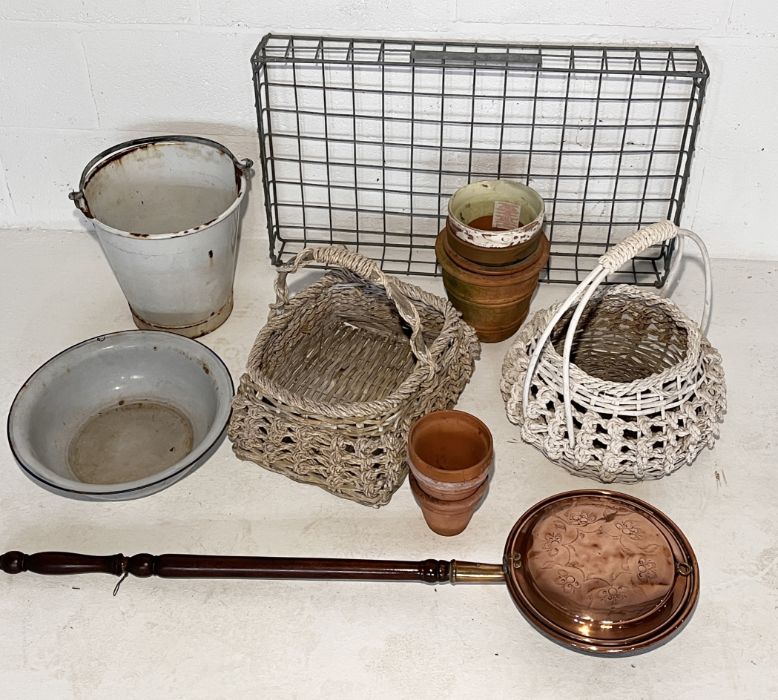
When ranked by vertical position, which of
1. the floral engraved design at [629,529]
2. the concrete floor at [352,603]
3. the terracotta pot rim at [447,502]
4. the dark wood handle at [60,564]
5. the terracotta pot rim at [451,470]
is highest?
the terracotta pot rim at [451,470]

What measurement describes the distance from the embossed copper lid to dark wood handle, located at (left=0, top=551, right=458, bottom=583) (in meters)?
0.11

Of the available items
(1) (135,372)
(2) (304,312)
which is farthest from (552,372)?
(1) (135,372)

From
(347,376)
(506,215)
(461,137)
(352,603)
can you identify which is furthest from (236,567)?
(461,137)

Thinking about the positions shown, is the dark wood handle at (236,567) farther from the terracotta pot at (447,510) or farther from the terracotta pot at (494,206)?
the terracotta pot at (494,206)

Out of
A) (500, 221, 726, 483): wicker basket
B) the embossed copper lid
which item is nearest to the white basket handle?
(500, 221, 726, 483): wicker basket

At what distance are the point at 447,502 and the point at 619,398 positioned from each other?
258 millimetres

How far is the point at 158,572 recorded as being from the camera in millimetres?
1145

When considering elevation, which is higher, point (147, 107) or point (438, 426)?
point (147, 107)

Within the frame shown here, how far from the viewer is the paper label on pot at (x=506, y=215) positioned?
144 cm

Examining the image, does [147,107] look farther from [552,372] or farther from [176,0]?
[552,372]

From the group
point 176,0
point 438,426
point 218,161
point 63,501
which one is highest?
point 176,0

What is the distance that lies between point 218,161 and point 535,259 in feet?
1.80

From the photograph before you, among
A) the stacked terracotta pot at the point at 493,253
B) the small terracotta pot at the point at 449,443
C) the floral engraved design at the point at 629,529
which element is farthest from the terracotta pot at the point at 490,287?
the floral engraved design at the point at 629,529

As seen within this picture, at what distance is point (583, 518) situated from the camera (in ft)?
3.88
